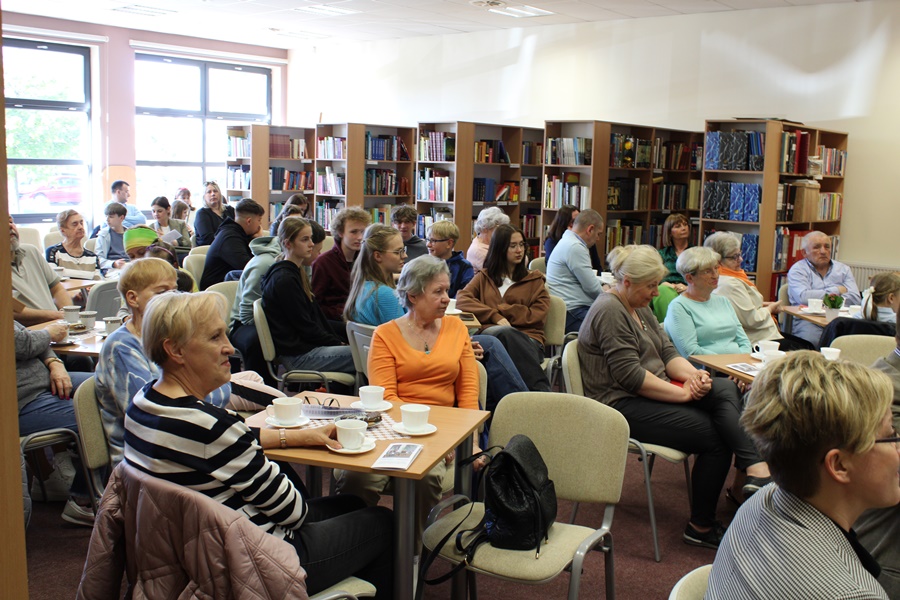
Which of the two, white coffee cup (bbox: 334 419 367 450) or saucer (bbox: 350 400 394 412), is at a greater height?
white coffee cup (bbox: 334 419 367 450)

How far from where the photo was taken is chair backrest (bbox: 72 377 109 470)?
3.01m

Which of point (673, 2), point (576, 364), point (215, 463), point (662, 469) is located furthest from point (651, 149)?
point (215, 463)

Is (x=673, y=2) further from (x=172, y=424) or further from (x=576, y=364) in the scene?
(x=172, y=424)

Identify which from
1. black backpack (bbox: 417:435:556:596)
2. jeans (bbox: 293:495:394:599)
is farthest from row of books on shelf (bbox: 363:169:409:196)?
black backpack (bbox: 417:435:556:596)

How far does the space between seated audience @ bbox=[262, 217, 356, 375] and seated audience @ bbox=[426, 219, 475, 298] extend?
1533 mm

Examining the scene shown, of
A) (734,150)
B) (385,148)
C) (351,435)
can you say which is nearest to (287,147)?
(385,148)

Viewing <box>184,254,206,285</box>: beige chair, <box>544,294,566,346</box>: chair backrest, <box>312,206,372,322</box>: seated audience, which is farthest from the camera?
<box>184,254,206,285</box>: beige chair

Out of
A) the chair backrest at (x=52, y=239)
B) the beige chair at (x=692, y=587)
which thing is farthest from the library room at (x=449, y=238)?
the chair backrest at (x=52, y=239)

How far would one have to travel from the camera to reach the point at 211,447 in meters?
2.04

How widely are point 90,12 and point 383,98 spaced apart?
430 cm

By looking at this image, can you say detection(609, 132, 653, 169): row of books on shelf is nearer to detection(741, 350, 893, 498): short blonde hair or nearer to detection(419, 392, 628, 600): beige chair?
detection(419, 392, 628, 600): beige chair

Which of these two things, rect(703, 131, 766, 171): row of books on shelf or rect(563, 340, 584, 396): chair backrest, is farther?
rect(703, 131, 766, 171): row of books on shelf

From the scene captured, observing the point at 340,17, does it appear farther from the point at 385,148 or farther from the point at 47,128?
the point at 47,128

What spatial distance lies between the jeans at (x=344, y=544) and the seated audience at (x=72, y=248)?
4643mm
